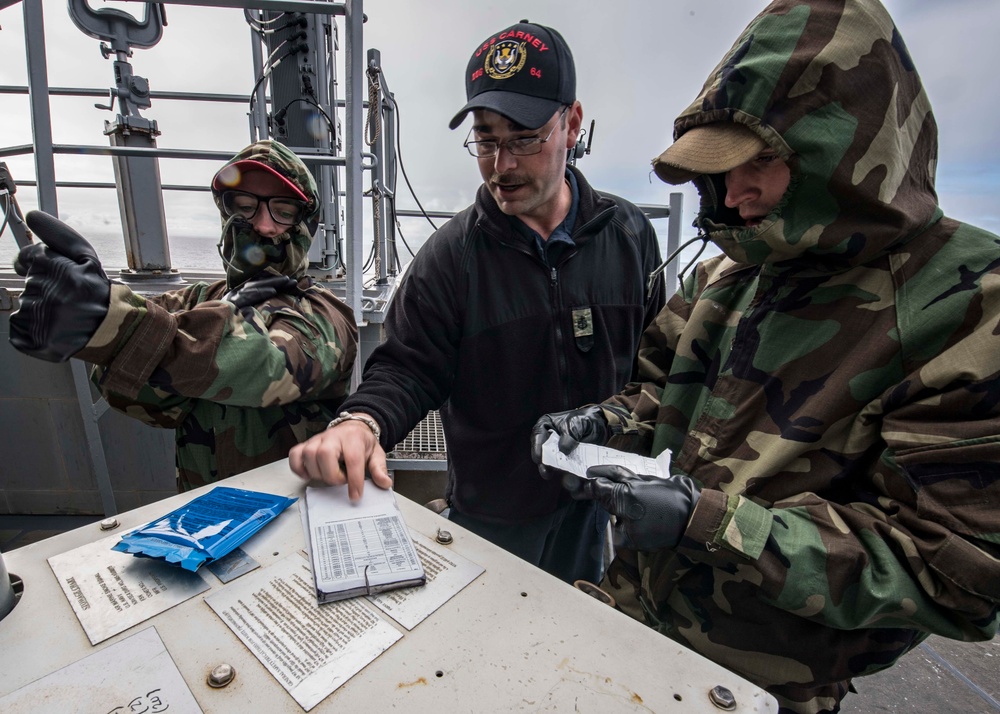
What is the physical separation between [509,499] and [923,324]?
1.16 metres

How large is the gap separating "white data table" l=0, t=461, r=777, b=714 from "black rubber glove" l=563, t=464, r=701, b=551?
0.17 m

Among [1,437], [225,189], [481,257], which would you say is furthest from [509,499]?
[1,437]

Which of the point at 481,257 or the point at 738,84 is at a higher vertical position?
the point at 738,84

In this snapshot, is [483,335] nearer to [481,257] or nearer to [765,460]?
[481,257]

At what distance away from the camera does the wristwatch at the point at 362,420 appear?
3.78ft

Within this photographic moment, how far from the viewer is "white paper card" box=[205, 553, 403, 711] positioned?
1.85ft

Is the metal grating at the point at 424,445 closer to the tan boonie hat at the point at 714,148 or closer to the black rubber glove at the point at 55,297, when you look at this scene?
the black rubber glove at the point at 55,297

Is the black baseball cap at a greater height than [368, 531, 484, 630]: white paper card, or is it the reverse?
the black baseball cap

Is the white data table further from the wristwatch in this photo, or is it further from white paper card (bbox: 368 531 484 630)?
the wristwatch

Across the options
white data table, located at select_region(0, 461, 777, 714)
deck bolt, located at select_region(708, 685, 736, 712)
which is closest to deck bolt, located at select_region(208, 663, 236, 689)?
white data table, located at select_region(0, 461, 777, 714)

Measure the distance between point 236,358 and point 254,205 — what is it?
24.4 inches

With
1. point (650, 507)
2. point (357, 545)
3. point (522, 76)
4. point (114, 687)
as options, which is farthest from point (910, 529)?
point (522, 76)

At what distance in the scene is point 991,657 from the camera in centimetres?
209

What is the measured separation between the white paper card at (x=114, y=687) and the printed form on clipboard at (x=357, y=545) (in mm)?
183
